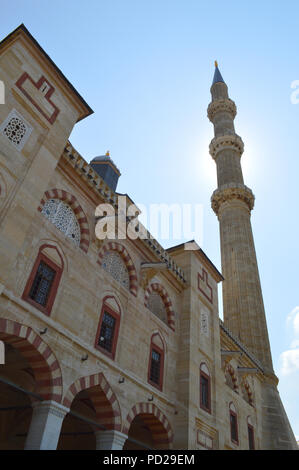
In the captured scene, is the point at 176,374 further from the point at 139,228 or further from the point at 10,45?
the point at 10,45

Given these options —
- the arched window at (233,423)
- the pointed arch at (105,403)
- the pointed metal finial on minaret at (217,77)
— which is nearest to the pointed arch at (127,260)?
the pointed arch at (105,403)

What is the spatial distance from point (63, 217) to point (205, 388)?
343 inches

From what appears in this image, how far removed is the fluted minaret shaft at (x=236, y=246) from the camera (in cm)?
2408

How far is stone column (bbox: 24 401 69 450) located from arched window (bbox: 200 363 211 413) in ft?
22.5

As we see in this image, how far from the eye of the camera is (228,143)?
3353 cm

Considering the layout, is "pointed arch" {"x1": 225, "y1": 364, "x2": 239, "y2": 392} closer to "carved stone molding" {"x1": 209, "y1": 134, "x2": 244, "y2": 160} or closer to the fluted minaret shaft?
the fluted minaret shaft

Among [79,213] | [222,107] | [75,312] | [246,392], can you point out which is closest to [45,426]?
[75,312]

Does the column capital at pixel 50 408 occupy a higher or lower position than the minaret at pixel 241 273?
lower

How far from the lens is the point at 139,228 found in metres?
12.9

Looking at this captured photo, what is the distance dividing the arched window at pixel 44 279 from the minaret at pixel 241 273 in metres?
15.5

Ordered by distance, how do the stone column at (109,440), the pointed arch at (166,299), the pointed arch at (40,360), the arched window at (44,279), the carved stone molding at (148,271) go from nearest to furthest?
the pointed arch at (40,360), the arched window at (44,279), the stone column at (109,440), the carved stone molding at (148,271), the pointed arch at (166,299)

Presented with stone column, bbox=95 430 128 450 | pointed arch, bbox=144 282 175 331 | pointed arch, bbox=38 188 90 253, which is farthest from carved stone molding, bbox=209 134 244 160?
stone column, bbox=95 430 128 450

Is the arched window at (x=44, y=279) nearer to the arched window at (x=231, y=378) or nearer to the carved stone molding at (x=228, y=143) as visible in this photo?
the arched window at (x=231, y=378)

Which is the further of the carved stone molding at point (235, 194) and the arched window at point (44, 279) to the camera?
the carved stone molding at point (235, 194)
